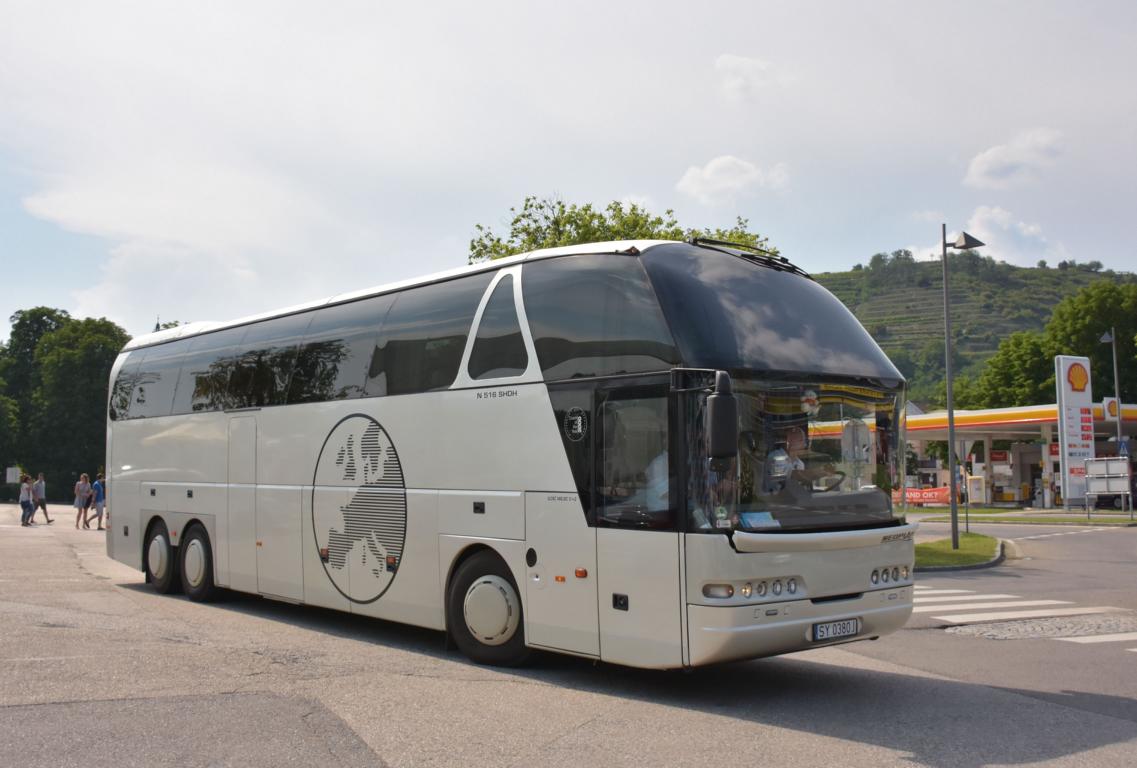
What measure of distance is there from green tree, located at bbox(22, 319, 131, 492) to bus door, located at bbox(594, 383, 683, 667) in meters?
75.7

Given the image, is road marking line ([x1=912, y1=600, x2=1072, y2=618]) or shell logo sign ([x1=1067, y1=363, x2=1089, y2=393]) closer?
road marking line ([x1=912, y1=600, x2=1072, y2=618])

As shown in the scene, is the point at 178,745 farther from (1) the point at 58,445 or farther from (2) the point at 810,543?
(1) the point at 58,445

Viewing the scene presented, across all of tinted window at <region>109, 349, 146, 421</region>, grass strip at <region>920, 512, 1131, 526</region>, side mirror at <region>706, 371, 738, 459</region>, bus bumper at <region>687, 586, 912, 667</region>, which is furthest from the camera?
grass strip at <region>920, 512, 1131, 526</region>

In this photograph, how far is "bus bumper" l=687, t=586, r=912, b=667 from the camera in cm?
798

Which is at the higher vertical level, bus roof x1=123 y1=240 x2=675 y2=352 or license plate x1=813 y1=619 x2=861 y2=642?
bus roof x1=123 y1=240 x2=675 y2=352

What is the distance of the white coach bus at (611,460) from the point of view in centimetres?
822

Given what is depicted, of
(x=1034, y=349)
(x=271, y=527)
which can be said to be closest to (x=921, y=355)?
(x=1034, y=349)

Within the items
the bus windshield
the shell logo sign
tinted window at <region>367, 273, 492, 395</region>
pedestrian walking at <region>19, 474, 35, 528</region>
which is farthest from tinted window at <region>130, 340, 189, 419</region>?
the shell logo sign

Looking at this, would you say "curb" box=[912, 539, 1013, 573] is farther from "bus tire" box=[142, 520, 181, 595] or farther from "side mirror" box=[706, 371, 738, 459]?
"side mirror" box=[706, 371, 738, 459]

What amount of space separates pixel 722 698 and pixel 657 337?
9.57ft

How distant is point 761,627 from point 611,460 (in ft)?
5.80

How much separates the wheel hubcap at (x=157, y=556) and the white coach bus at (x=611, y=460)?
451 centimetres

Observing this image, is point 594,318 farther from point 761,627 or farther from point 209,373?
point 209,373

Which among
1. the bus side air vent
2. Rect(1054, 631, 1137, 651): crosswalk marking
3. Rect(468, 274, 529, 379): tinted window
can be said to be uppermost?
→ Rect(468, 274, 529, 379): tinted window
